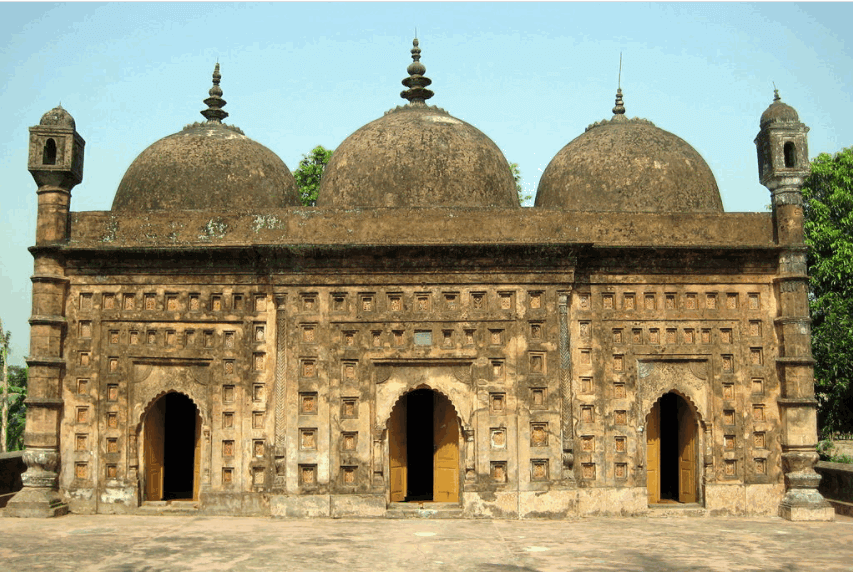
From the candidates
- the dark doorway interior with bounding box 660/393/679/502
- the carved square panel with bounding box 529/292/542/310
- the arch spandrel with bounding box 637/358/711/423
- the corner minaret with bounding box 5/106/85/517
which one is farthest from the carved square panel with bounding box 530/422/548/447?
the corner minaret with bounding box 5/106/85/517

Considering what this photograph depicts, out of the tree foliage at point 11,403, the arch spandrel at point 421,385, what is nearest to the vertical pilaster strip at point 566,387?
the arch spandrel at point 421,385

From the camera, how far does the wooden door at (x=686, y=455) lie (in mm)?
12945

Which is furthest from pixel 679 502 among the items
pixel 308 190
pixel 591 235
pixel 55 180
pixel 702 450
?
pixel 308 190

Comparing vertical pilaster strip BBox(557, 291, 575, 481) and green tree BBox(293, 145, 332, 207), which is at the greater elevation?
green tree BBox(293, 145, 332, 207)

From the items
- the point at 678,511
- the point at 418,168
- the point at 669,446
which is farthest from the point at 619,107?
the point at 678,511

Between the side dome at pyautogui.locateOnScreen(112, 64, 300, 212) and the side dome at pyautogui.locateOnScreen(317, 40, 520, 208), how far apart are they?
1.20 metres

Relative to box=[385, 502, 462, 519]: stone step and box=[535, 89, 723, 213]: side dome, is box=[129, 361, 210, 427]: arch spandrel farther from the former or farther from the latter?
box=[535, 89, 723, 213]: side dome

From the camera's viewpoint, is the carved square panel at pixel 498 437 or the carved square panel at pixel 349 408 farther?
the carved square panel at pixel 349 408

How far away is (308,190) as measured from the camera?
81.5ft

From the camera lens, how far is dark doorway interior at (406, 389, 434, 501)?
49.2ft

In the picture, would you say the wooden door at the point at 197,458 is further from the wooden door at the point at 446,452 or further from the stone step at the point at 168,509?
the wooden door at the point at 446,452

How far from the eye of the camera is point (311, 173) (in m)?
25.0

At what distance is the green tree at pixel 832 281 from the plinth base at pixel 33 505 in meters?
16.0

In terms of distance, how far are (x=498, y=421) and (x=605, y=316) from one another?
7.75ft
